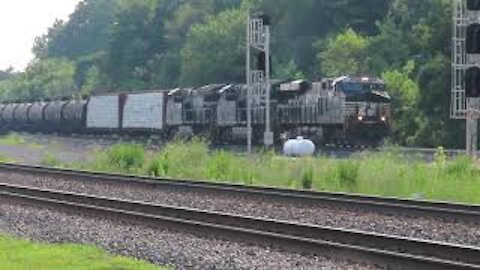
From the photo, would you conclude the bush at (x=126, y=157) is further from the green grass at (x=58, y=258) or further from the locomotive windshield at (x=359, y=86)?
the green grass at (x=58, y=258)

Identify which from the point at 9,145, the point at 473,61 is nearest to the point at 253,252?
the point at 473,61

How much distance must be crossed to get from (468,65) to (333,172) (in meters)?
4.37

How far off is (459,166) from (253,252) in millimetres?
12138

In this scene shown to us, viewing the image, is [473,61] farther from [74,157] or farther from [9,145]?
[9,145]

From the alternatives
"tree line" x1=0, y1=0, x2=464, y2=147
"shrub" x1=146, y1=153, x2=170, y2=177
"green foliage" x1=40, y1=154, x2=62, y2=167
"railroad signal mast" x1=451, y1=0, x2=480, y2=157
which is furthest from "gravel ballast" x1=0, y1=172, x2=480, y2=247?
"tree line" x1=0, y1=0, x2=464, y2=147

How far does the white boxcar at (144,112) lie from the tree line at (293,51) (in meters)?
13.4

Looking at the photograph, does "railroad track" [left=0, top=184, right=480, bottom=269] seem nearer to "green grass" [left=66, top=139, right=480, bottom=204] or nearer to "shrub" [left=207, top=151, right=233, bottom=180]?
"green grass" [left=66, top=139, right=480, bottom=204]

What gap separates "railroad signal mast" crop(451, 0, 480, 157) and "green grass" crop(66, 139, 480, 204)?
1.15 meters

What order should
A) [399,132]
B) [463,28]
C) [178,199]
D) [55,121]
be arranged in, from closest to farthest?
[178,199] → [463,28] → [399,132] → [55,121]

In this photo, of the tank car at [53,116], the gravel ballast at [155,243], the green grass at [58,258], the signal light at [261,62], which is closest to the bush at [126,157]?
the signal light at [261,62]

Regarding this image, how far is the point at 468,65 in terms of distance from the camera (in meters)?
23.5

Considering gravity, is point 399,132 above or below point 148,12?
below

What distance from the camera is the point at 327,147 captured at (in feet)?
136

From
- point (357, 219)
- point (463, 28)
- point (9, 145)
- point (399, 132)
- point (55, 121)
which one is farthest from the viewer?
point (55, 121)
